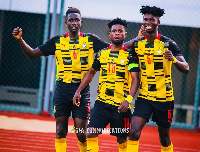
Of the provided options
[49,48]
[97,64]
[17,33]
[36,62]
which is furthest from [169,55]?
[36,62]

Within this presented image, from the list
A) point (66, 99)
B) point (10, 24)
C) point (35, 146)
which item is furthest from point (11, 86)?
point (66, 99)

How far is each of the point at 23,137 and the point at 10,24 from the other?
651 cm

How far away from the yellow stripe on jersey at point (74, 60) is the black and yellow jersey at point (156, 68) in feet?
2.54

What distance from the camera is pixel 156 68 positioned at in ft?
18.3

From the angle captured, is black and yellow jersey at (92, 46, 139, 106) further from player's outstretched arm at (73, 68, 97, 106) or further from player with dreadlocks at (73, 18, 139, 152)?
player's outstretched arm at (73, 68, 97, 106)

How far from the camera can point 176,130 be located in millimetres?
12352

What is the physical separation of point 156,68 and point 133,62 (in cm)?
30

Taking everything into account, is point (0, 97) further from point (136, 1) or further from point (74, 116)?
point (74, 116)

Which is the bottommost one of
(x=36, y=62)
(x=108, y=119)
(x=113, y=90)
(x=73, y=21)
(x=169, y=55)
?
(x=108, y=119)

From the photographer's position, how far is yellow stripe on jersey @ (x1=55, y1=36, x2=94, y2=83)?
6.01 m

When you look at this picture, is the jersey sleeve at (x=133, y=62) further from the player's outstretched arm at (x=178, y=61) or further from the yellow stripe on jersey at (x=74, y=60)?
the yellow stripe on jersey at (x=74, y=60)

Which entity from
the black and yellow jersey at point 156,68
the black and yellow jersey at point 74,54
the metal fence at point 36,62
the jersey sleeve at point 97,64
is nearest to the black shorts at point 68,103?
the black and yellow jersey at point 74,54

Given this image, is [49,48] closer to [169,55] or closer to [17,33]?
[17,33]

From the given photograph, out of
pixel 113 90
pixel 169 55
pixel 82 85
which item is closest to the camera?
pixel 169 55
